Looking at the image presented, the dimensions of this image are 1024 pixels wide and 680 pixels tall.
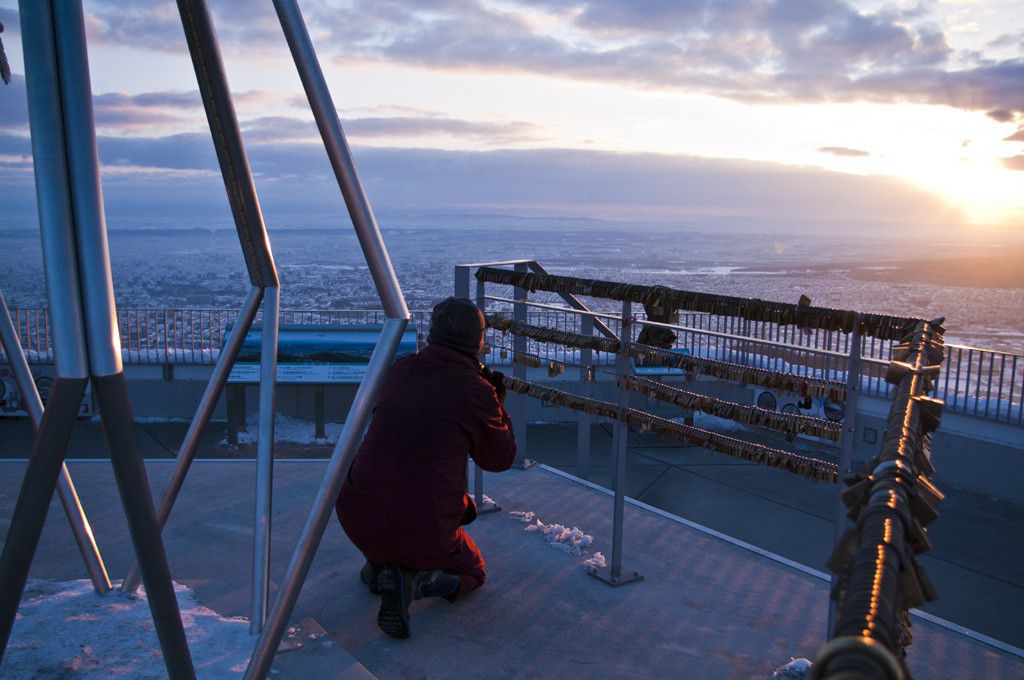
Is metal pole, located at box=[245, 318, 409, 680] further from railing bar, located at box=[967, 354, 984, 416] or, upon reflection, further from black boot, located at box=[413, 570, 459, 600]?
railing bar, located at box=[967, 354, 984, 416]

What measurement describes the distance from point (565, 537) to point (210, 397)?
2046mm

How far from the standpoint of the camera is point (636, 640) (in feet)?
10.8

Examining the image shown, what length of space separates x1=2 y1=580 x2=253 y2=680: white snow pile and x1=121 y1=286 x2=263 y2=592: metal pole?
21 centimetres

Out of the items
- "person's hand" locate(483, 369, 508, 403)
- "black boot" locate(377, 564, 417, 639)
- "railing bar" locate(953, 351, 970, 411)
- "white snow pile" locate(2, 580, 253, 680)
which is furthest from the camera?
"railing bar" locate(953, 351, 970, 411)

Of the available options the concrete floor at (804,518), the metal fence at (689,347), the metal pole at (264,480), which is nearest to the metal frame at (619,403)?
the metal fence at (689,347)

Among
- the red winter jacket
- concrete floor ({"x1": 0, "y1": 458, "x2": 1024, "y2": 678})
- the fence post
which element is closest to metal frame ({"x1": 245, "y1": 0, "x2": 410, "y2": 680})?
concrete floor ({"x1": 0, "y1": 458, "x2": 1024, "y2": 678})

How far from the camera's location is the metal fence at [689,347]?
7.13m

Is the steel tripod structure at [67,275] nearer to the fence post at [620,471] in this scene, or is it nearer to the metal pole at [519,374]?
the fence post at [620,471]

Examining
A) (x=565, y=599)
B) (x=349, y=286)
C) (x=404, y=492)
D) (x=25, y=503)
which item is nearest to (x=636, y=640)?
(x=565, y=599)

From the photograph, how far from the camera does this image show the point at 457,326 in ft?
11.2

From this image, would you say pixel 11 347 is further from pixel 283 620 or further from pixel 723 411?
pixel 723 411

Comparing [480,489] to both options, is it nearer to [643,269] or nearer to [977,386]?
[977,386]

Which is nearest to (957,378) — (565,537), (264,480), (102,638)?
(565,537)

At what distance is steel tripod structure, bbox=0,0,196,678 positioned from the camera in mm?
1725
